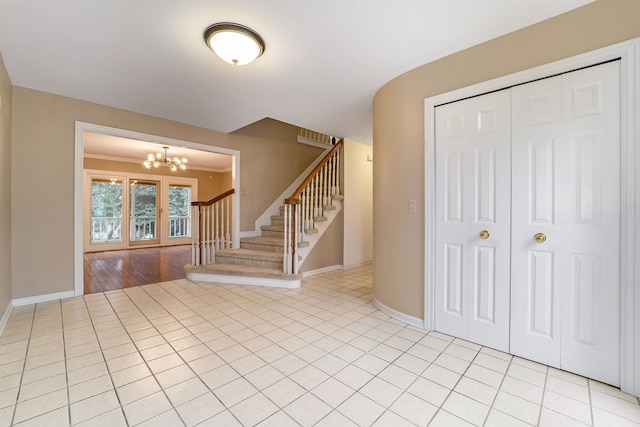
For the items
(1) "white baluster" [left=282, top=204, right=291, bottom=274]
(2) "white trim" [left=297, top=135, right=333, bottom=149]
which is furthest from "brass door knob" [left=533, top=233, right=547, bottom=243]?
(2) "white trim" [left=297, top=135, right=333, bottom=149]

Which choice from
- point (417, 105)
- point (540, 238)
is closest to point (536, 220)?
point (540, 238)

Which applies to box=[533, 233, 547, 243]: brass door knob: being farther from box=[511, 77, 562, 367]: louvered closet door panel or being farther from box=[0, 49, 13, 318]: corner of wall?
box=[0, 49, 13, 318]: corner of wall

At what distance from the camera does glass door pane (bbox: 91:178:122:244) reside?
7039mm

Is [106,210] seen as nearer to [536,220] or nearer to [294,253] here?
[294,253]

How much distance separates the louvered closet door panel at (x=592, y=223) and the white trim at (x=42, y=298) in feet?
16.4

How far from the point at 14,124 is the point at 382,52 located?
4034 millimetres

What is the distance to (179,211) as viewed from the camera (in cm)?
850

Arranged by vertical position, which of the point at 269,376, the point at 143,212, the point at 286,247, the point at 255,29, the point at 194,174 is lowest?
the point at 269,376

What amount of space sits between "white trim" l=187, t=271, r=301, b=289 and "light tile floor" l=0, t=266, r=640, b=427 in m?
0.96

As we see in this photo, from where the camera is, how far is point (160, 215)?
7.99 m

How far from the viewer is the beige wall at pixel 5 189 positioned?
8.09 feet

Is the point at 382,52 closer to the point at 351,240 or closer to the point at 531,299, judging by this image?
the point at 531,299

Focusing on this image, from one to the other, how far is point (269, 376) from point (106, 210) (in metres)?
7.94

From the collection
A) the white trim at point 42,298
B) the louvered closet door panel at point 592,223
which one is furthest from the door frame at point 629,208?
the white trim at point 42,298
